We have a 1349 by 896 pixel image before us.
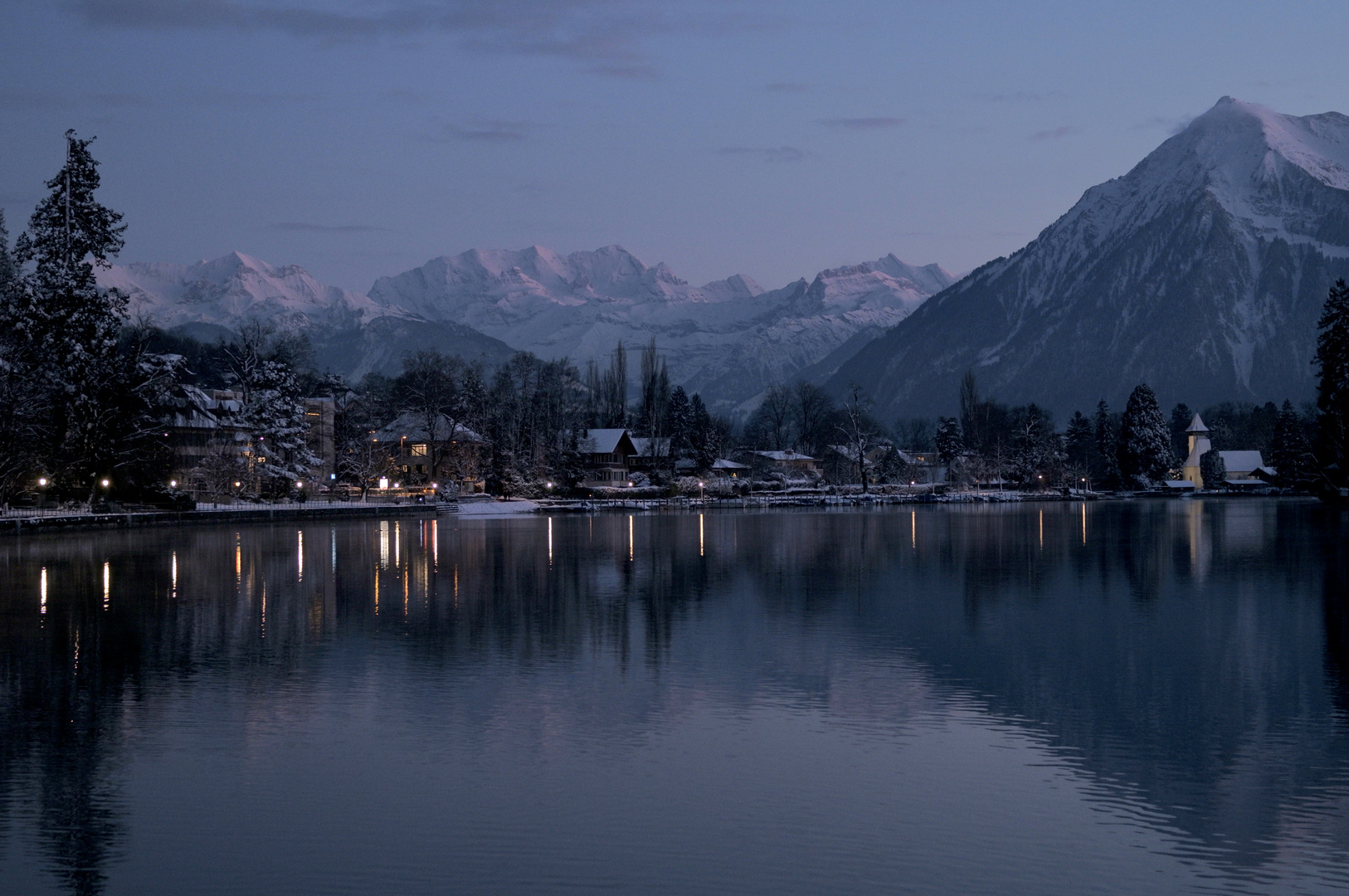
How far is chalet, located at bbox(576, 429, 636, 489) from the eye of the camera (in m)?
140

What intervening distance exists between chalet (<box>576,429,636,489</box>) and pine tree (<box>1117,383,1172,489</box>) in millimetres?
56881

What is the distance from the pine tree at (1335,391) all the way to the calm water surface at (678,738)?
58.3 metres

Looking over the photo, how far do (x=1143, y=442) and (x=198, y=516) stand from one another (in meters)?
105

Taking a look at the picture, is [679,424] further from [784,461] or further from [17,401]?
[17,401]

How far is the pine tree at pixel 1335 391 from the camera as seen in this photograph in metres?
86.4

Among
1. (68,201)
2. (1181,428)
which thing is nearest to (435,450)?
(68,201)

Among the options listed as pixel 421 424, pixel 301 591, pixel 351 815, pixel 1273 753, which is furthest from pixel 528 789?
pixel 421 424

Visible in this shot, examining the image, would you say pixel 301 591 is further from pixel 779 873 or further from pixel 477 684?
pixel 779 873

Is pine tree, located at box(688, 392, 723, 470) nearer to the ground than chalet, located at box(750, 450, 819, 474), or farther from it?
farther from it

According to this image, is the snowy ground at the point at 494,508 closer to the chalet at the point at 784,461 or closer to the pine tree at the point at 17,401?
the pine tree at the point at 17,401

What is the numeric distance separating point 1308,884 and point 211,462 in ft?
312

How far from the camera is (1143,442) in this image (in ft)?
474

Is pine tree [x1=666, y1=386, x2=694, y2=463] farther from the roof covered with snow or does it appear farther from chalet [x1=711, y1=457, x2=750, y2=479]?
chalet [x1=711, y1=457, x2=750, y2=479]

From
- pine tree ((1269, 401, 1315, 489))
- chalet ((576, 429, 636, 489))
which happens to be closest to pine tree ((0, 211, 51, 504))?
chalet ((576, 429, 636, 489))
